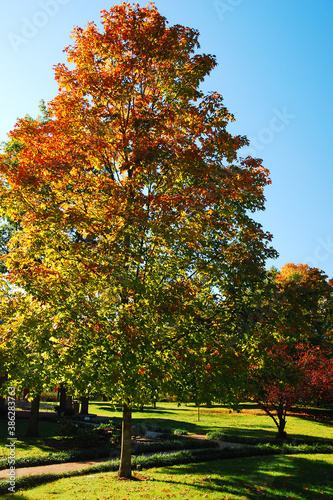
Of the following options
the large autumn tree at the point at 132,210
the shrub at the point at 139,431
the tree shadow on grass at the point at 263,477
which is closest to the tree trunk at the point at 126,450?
the large autumn tree at the point at 132,210

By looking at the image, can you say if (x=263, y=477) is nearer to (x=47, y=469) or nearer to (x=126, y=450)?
(x=126, y=450)

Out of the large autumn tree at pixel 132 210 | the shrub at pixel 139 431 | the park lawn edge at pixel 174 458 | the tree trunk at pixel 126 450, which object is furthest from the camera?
the shrub at pixel 139 431

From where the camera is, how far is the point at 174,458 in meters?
13.6

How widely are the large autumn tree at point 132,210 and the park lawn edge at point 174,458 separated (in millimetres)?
2336

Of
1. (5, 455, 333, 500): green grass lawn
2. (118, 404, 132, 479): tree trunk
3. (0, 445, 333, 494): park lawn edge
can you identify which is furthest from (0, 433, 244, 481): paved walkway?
(118, 404, 132, 479): tree trunk

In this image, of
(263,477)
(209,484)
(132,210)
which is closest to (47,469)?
(209,484)

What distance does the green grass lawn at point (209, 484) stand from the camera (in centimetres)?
845

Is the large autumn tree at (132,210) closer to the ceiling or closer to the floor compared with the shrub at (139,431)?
closer to the ceiling

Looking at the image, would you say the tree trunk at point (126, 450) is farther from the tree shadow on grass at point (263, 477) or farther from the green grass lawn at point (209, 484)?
the tree shadow on grass at point (263, 477)

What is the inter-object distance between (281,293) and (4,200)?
741 centimetres

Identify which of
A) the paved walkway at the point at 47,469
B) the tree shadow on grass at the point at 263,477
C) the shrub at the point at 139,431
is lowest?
the shrub at the point at 139,431

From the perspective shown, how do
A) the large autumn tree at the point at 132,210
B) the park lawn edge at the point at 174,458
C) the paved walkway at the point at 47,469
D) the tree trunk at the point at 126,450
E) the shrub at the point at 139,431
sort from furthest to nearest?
the shrub at the point at 139,431 < the paved walkway at the point at 47,469 < the park lawn edge at the point at 174,458 < the tree trunk at the point at 126,450 < the large autumn tree at the point at 132,210

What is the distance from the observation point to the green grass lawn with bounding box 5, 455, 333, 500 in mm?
8453

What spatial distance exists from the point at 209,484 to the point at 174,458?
4638 millimetres
